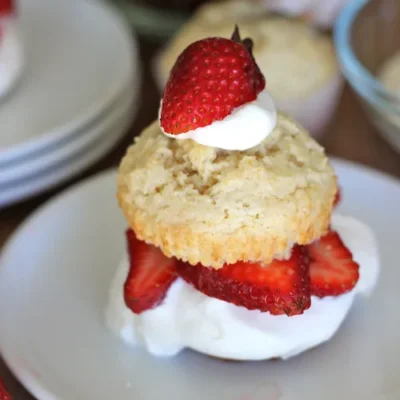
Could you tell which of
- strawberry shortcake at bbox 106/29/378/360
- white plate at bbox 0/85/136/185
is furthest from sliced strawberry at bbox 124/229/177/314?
white plate at bbox 0/85/136/185

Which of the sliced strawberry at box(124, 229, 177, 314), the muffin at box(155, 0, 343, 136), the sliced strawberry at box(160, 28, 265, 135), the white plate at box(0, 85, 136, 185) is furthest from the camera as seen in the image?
the muffin at box(155, 0, 343, 136)

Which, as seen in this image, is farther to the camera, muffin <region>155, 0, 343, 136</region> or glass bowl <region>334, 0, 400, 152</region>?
muffin <region>155, 0, 343, 136</region>

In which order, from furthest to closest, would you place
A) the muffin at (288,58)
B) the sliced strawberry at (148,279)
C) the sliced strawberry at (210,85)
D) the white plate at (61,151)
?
1. the muffin at (288,58)
2. the white plate at (61,151)
3. the sliced strawberry at (148,279)
4. the sliced strawberry at (210,85)

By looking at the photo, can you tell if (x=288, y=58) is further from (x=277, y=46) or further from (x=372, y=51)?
(x=372, y=51)

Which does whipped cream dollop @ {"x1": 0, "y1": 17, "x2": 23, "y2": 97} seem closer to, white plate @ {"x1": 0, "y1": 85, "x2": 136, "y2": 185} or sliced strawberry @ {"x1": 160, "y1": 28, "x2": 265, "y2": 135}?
white plate @ {"x1": 0, "y1": 85, "x2": 136, "y2": 185}

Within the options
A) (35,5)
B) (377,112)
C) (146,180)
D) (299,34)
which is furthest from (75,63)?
(146,180)

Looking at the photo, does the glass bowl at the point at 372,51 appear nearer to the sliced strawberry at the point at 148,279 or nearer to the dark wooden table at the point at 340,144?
the dark wooden table at the point at 340,144

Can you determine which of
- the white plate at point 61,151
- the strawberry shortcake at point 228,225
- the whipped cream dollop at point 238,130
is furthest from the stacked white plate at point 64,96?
the whipped cream dollop at point 238,130
